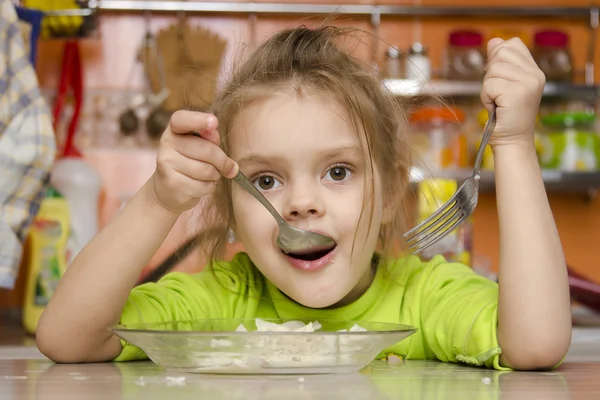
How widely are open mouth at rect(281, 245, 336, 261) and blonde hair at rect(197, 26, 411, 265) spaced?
0.08 metres

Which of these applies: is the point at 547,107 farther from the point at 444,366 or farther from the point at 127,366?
the point at 127,366

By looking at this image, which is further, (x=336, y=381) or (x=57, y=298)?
(x=57, y=298)

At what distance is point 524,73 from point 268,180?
10.5 inches

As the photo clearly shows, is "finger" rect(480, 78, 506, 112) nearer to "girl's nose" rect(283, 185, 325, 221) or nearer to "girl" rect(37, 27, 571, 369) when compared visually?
"girl" rect(37, 27, 571, 369)

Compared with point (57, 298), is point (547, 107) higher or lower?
higher

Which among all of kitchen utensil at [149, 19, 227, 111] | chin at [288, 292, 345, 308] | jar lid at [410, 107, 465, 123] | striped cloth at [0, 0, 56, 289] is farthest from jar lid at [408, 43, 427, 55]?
chin at [288, 292, 345, 308]

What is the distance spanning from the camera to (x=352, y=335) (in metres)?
0.66

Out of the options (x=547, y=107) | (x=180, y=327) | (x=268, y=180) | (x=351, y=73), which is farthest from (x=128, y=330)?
(x=547, y=107)

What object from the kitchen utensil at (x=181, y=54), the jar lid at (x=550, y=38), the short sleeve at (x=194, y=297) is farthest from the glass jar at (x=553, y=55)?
the short sleeve at (x=194, y=297)

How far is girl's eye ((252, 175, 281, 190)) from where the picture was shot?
0.90 m

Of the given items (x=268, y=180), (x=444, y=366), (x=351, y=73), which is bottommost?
(x=444, y=366)

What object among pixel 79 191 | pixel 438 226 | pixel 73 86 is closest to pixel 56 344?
pixel 438 226

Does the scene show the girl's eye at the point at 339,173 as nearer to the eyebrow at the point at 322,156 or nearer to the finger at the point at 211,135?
the eyebrow at the point at 322,156

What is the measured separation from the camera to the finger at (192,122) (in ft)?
2.45
